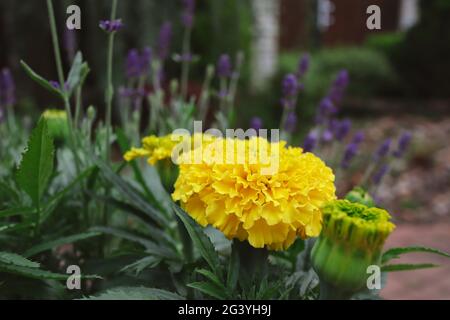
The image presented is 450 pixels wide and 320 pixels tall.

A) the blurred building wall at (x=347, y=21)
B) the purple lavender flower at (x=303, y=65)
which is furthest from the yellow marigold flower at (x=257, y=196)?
the blurred building wall at (x=347, y=21)

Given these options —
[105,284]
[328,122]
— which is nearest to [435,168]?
[328,122]

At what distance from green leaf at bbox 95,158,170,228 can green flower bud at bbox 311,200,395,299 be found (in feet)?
1.33

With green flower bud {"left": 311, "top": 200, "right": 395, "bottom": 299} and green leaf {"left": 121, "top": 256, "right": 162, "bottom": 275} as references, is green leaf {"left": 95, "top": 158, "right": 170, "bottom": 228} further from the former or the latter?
A: green flower bud {"left": 311, "top": 200, "right": 395, "bottom": 299}

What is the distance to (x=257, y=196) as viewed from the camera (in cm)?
66

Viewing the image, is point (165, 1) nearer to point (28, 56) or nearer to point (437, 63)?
point (28, 56)

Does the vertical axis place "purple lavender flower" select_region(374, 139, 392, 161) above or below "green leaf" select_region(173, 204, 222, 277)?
above

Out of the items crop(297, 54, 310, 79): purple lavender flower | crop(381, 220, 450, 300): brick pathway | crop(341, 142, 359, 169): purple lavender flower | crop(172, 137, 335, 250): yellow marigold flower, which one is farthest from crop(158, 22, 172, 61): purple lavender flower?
crop(381, 220, 450, 300): brick pathway

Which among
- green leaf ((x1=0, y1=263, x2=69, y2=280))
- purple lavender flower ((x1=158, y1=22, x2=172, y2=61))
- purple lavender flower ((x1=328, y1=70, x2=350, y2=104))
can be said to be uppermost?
purple lavender flower ((x1=158, y1=22, x2=172, y2=61))

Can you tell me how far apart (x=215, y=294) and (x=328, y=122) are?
0.87 metres

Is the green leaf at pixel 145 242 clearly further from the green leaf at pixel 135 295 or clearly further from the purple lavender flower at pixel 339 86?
the purple lavender flower at pixel 339 86

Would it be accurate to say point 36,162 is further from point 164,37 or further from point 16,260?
point 164,37

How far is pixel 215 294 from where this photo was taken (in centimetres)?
67

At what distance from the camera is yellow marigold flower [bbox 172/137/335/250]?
645mm

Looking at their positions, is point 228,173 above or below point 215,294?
above
